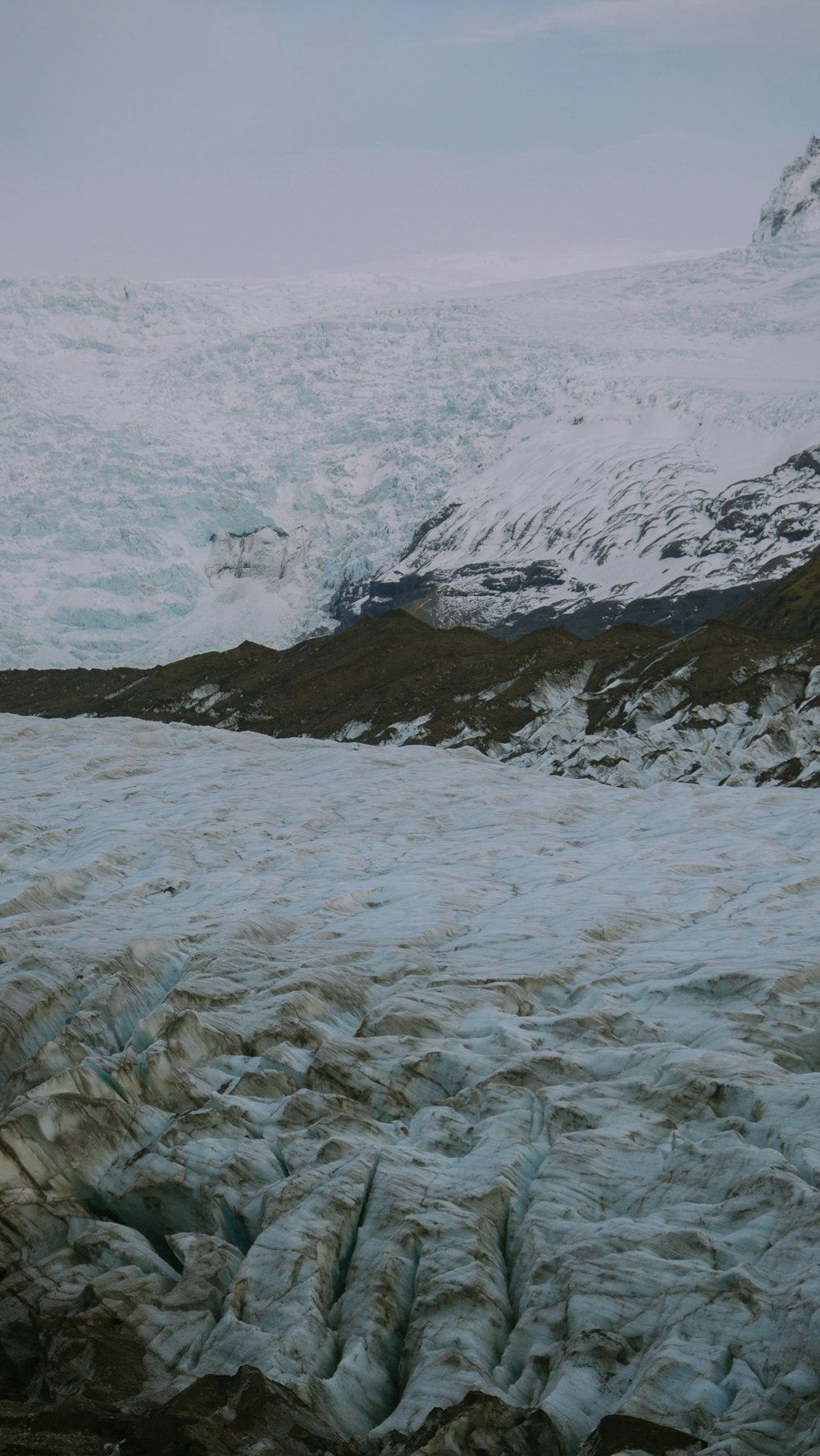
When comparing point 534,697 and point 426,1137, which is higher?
point 426,1137

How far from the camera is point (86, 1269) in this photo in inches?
475

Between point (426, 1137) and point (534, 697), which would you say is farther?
point (534, 697)

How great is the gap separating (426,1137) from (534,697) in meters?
60.2

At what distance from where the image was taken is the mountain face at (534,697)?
58500 millimetres

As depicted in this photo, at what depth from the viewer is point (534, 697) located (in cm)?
7325

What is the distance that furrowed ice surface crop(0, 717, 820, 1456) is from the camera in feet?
34.5

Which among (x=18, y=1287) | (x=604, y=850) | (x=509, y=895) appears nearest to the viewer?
(x=18, y=1287)

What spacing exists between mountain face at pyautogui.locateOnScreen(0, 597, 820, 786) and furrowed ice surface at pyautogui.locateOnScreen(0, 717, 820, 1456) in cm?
3394

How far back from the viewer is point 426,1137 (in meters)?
13.9

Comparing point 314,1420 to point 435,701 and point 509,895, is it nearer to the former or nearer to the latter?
point 509,895

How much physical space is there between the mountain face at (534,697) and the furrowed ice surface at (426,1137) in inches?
1336

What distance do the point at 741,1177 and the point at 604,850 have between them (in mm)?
15896

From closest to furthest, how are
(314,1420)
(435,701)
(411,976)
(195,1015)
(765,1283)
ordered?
(314,1420), (765,1283), (195,1015), (411,976), (435,701)

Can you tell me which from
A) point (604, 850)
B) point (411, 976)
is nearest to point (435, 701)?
point (604, 850)
